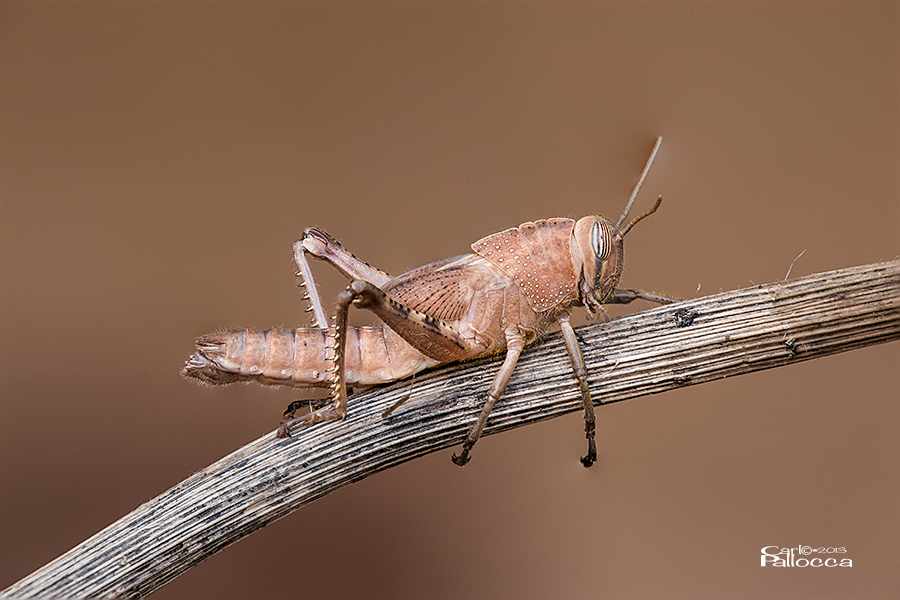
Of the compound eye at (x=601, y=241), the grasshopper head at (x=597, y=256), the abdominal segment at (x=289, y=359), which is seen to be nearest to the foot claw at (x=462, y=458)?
the abdominal segment at (x=289, y=359)

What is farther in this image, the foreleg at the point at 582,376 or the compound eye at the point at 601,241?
the compound eye at the point at 601,241

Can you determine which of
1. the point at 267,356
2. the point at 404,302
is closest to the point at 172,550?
the point at 267,356

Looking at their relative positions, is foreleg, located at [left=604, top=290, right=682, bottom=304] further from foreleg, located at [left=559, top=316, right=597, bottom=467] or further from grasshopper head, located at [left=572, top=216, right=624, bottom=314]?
foreleg, located at [left=559, top=316, right=597, bottom=467]

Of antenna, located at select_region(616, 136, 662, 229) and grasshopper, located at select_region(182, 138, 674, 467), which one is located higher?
antenna, located at select_region(616, 136, 662, 229)

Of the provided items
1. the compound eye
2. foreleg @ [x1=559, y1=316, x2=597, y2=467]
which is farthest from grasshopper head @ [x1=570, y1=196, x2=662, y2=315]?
foreleg @ [x1=559, y1=316, x2=597, y2=467]

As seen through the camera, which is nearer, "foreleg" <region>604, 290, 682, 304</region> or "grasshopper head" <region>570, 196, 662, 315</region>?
"grasshopper head" <region>570, 196, 662, 315</region>

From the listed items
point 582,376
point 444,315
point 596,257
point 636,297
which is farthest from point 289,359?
point 636,297

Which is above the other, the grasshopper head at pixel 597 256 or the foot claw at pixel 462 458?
the grasshopper head at pixel 597 256

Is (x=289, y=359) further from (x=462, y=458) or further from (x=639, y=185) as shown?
(x=639, y=185)

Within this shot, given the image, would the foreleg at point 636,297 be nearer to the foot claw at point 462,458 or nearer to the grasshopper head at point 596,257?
the grasshopper head at point 596,257

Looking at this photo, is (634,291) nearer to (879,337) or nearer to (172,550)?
(879,337)
